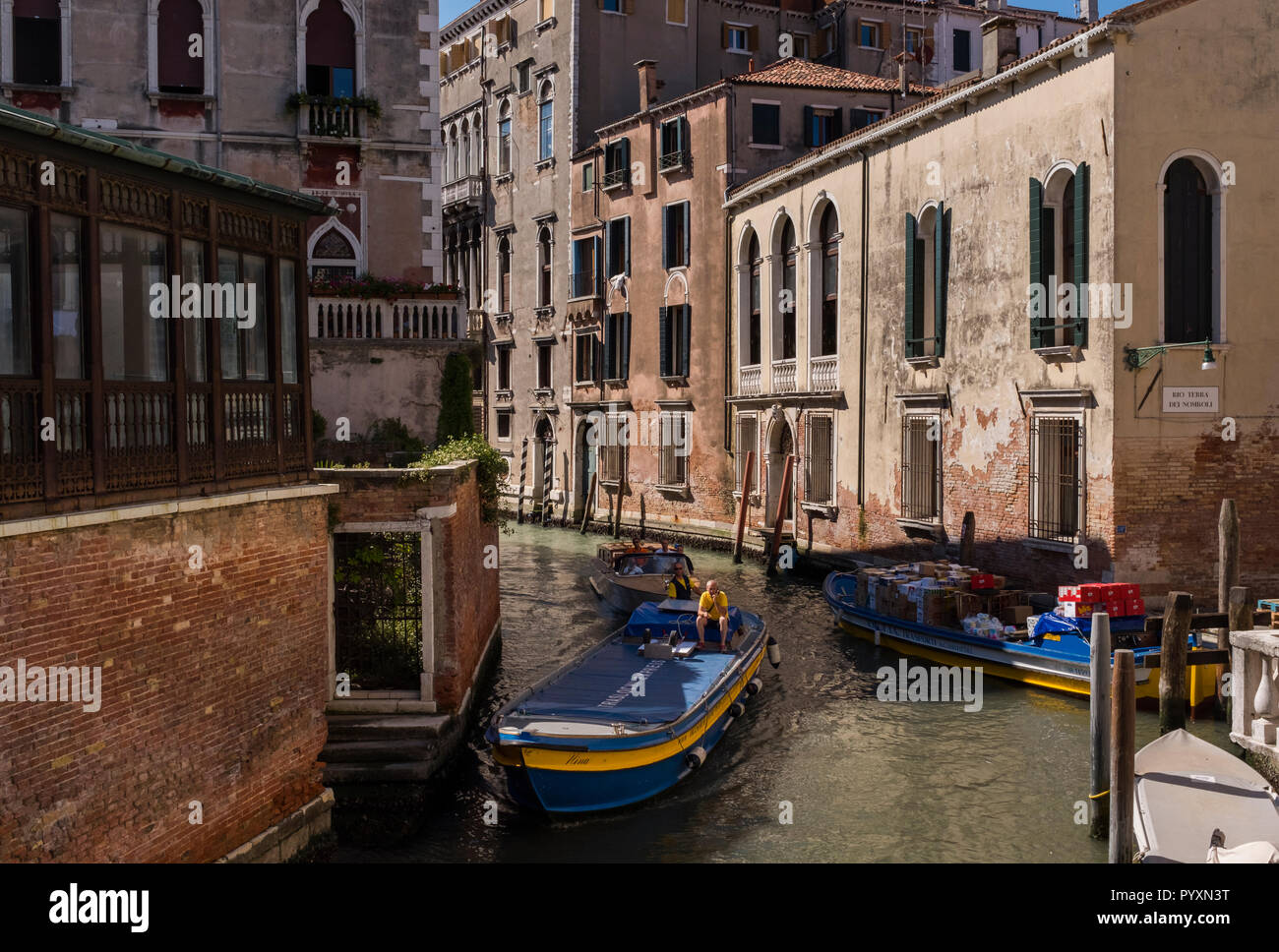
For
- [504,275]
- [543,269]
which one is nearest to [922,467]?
[543,269]

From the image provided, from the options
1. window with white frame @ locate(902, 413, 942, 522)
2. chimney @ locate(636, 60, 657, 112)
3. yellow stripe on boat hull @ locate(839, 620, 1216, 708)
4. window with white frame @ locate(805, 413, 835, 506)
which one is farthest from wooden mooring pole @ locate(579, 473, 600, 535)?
yellow stripe on boat hull @ locate(839, 620, 1216, 708)

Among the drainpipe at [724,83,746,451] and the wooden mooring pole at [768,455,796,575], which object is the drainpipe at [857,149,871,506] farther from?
the drainpipe at [724,83,746,451]

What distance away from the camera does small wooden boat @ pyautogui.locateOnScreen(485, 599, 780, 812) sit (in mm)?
10094

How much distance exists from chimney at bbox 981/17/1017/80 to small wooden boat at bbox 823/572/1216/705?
7988 millimetres

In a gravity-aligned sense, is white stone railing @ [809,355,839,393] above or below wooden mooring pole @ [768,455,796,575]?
above

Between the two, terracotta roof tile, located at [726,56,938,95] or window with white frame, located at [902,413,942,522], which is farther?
terracotta roof tile, located at [726,56,938,95]

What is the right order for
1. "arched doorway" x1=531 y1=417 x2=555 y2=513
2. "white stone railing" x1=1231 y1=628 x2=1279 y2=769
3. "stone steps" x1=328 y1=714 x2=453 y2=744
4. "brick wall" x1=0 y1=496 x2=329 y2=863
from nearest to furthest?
"brick wall" x1=0 y1=496 x2=329 y2=863 → "white stone railing" x1=1231 y1=628 x2=1279 y2=769 → "stone steps" x1=328 y1=714 x2=453 y2=744 → "arched doorway" x1=531 y1=417 x2=555 y2=513

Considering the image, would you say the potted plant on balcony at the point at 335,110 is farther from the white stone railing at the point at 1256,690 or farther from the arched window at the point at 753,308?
the arched window at the point at 753,308

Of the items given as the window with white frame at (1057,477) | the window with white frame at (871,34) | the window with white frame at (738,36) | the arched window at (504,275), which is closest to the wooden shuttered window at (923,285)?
the window with white frame at (1057,477)

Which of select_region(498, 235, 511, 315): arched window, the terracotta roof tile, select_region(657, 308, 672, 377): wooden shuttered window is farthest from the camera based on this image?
select_region(498, 235, 511, 315): arched window

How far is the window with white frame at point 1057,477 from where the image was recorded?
16.2 meters

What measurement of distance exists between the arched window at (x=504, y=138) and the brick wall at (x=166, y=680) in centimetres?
2959
